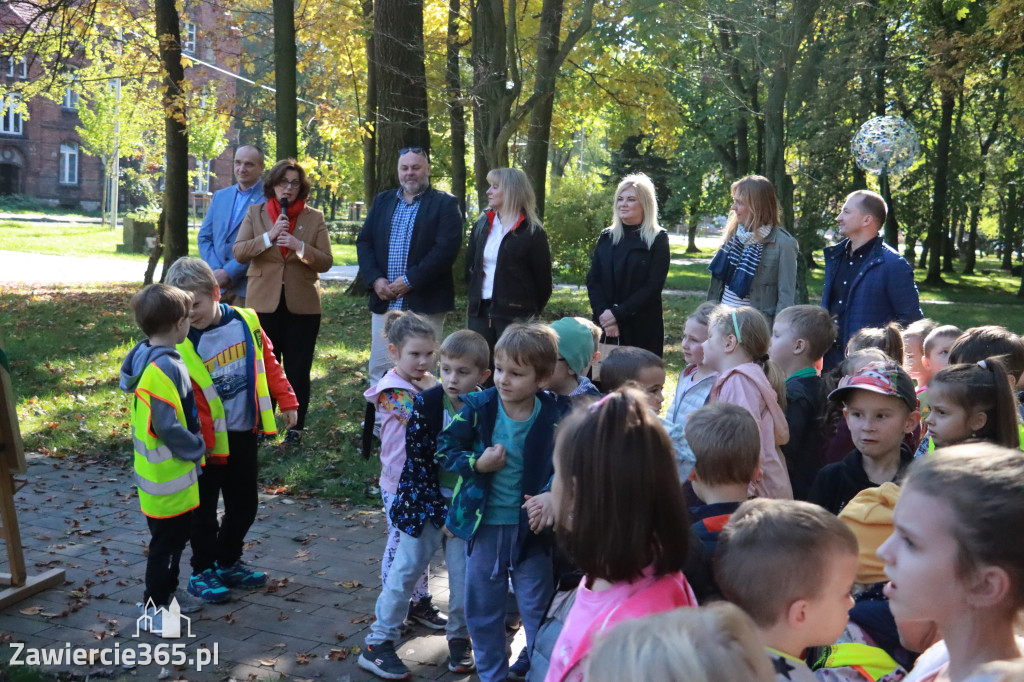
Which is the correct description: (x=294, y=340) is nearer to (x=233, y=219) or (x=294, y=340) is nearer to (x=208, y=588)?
(x=233, y=219)

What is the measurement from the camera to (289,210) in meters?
7.48

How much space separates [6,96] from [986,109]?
31.2m

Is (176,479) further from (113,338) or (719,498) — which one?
(113,338)

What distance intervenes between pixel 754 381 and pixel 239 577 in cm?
297

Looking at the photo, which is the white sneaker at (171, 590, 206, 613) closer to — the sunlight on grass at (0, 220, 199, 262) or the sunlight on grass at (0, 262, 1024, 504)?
the sunlight on grass at (0, 262, 1024, 504)

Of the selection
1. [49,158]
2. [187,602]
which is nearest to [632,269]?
[187,602]

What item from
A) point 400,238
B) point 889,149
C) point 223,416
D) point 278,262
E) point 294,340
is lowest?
point 223,416

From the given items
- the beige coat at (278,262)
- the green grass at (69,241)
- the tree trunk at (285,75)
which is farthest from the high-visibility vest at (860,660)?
the green grass at (69,241)

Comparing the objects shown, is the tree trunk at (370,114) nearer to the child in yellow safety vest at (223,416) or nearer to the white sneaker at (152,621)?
the child in yellow safety vest at (223,416)

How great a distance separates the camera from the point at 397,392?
4.55 meters

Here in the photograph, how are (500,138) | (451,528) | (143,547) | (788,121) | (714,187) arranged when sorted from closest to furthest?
(451,528), (143,547), (500,138), (788,121), (714,187)

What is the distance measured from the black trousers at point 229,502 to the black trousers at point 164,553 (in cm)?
44

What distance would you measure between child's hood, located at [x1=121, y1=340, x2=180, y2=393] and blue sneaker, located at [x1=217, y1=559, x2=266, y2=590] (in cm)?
125

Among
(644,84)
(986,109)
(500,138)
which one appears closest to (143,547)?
(500,138)
